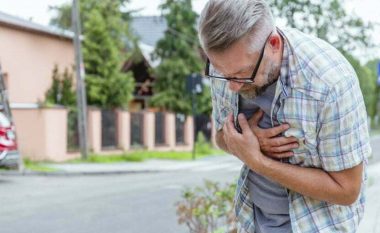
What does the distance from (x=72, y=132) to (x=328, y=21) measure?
564 inches

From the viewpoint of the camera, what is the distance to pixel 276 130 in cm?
200

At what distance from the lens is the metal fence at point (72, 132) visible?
22.0 m

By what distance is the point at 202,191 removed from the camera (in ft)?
20.1

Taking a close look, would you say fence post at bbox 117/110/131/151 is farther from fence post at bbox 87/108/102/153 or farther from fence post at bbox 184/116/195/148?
fence post at bbox 184/116/195/148

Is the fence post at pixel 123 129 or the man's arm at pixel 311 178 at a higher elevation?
the man's arm at pixel 311 178

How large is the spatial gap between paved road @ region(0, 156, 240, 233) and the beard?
512 centimetres

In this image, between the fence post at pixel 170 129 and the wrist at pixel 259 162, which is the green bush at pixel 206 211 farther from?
the fence post at pixel 170 129

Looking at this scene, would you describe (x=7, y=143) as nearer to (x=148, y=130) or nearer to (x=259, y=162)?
(x=259, y=162)

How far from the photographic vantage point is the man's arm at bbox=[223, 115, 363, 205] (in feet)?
6.52

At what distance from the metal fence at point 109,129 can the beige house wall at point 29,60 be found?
2.39 metres

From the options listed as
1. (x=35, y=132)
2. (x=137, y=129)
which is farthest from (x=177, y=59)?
(x=35, y=132)

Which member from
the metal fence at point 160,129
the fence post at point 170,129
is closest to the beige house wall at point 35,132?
the metal fence at point 160,129

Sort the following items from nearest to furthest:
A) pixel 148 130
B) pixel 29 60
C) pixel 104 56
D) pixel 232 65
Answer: pixel 232 65
pixel 29 60
pixel 104 56
pixel 148 130

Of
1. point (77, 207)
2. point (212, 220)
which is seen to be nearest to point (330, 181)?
point (212, 220)
